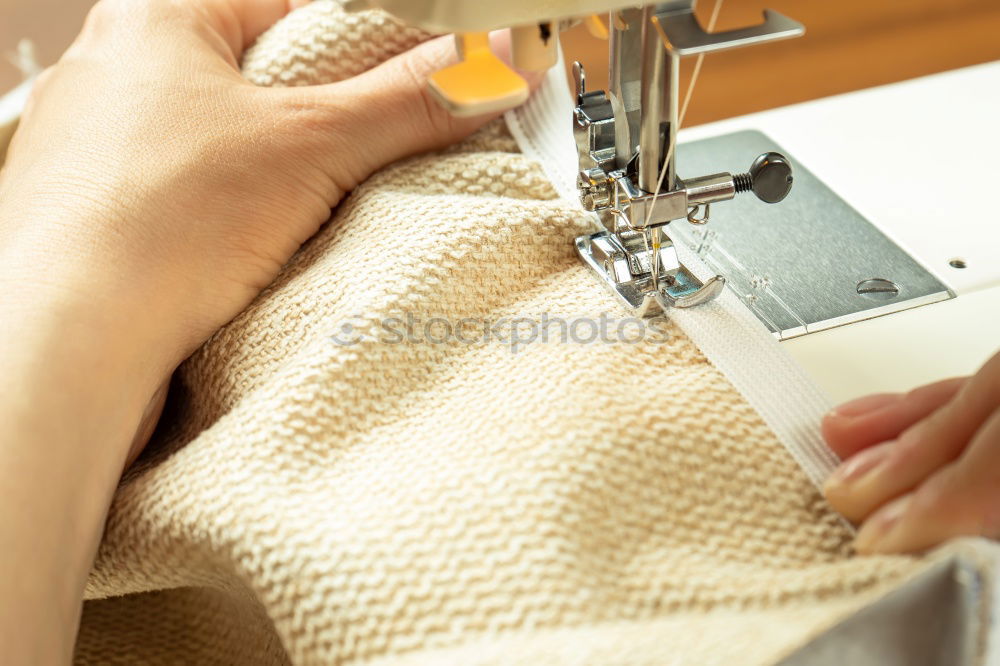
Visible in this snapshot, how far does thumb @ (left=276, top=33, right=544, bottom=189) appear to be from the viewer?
1.96ft

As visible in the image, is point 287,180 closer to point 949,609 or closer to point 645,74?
point 645,74

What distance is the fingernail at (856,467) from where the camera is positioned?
42 cm

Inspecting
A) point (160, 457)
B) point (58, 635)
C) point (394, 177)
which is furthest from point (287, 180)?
point (58, 635)

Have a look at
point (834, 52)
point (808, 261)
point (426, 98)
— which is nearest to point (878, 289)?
point (808, 261)

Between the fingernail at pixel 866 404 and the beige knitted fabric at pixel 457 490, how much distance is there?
4 cm

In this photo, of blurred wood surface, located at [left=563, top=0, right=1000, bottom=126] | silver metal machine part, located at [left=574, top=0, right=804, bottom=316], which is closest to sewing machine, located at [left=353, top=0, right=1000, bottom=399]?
silver metal machine part, located at [left=574, top=0, right=804, bottom=316]

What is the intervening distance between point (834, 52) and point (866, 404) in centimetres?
112

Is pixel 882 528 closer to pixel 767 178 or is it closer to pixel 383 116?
pixel 767 178

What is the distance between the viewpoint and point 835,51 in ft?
4.68

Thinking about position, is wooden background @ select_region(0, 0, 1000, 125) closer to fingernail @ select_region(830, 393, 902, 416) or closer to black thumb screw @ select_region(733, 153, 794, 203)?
black thumb screw @ select_region(733, 153, 794, 203)

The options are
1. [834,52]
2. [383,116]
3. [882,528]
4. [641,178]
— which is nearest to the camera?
[882,528]

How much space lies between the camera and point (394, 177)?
617mm

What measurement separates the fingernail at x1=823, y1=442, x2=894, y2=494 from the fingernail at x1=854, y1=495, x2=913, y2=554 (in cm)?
2

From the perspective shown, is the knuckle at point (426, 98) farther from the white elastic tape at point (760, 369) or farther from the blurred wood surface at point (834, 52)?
the blurred wood surface at point (834, 52)
